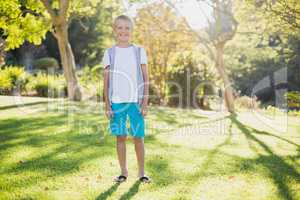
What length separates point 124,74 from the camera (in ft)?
13.5

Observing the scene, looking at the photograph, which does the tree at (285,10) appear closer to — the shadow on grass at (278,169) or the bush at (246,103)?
the shadow on grass at (278,169)

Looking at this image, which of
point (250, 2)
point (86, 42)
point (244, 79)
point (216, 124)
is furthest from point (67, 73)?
point (244, 79)

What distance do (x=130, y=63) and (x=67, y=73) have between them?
29.3ft

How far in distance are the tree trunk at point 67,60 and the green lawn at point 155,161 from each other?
4.11 meters

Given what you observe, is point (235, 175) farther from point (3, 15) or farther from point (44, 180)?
point (3, 15)

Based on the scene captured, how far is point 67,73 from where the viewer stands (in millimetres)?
12625

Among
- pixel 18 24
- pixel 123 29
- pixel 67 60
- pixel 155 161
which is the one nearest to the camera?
pixel 123 29

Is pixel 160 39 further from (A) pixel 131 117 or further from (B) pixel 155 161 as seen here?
(A) pixel 131 117

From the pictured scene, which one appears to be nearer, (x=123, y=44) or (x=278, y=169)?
(x=123, y=44)

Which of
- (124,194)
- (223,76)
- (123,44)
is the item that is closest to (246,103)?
(223,76)

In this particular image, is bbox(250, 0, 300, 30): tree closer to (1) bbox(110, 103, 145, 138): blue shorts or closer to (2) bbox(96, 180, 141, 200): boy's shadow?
(1) bbox(110, 103, 145, 138): blue shorts

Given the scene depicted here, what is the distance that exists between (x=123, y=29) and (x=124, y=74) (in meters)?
0.49

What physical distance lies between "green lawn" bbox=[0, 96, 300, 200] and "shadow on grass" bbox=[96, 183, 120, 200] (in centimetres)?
1

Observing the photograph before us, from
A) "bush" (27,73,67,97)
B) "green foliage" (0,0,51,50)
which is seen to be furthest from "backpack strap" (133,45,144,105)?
"bush" (27,73,67,97)
